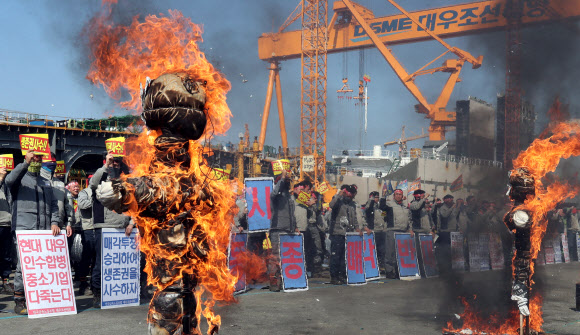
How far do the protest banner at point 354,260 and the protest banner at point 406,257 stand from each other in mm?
1531

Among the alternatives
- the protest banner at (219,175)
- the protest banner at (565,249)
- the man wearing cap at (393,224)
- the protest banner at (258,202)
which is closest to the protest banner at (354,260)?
the man wearing cap at (393,224)

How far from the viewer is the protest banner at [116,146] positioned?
23.6 feet

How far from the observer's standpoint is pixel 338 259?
1265 centimetres

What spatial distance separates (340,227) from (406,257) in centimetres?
235

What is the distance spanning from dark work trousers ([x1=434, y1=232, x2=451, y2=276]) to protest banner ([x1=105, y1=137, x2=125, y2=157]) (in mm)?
10107

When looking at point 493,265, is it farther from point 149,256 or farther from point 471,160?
point 149,256

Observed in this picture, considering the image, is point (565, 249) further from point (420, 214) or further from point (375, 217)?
point (375, 217)

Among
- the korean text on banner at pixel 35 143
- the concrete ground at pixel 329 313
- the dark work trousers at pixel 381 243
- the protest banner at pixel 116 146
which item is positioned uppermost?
the korean text on banner at pixel 35 143

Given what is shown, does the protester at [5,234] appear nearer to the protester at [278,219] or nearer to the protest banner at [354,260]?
the protester at [278,219]

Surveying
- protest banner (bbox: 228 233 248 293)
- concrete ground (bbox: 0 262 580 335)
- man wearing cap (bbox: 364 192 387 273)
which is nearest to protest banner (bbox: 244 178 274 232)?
protest banner (bbox: 228 233 248 293)

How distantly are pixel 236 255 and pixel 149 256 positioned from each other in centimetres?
640

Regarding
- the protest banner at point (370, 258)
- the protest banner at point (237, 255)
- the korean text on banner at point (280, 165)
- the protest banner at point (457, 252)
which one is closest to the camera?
the protest banner at point (237, 255)

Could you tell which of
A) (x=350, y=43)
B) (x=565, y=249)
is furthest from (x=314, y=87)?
(x=565, y=249)

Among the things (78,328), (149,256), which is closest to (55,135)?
(78,328)
